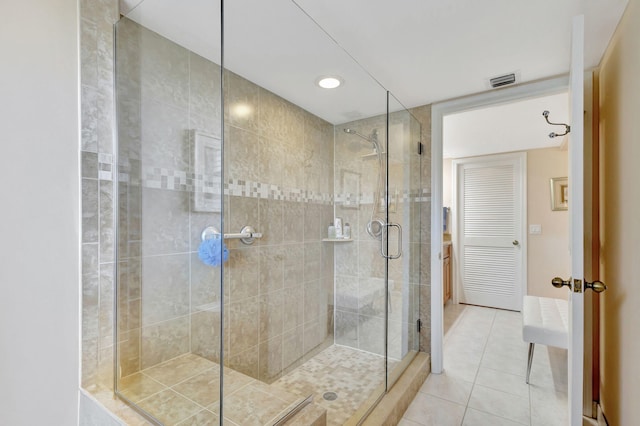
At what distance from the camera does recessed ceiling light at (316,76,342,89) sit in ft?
6.28

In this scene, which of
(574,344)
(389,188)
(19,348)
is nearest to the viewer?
(19,348)

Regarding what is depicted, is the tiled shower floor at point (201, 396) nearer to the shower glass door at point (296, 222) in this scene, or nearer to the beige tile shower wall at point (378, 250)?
the shower glass door at point (296, 222)

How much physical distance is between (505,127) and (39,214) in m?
3.81

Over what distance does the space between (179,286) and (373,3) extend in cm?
157

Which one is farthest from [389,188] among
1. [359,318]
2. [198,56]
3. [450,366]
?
[450,366]

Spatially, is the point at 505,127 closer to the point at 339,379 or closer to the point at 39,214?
the point at 339,379

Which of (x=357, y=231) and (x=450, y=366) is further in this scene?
(x=450, y=366)

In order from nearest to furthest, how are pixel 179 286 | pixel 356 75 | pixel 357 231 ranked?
pixel 179 286, pixel 356 75, pixel 357 231

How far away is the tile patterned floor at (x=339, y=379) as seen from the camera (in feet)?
5.80

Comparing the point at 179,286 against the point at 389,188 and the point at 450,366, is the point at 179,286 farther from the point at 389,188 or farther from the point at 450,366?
the point at 450,366

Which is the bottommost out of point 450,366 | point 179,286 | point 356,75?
point 450,366

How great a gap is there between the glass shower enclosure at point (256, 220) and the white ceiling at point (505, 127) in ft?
3.11

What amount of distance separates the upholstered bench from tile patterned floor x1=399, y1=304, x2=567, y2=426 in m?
0.22

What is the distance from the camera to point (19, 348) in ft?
3.63
